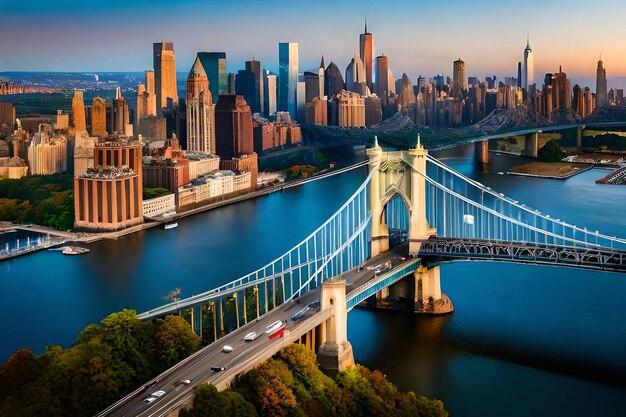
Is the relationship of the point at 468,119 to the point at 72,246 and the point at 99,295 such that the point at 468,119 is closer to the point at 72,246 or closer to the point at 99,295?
the point at 72,246

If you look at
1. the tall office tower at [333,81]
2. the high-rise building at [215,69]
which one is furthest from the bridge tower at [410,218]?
the tall office tower at [333,81]

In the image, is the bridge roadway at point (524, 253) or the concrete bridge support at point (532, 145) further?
the concrete bridge support at point (532, 145)

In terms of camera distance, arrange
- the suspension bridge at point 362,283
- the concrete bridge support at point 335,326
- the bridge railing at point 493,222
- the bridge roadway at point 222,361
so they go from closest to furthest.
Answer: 1. the bridge roadway at point 222,361
2. the suspension bridge at point 362,283
3. the concrete bridge support at point 335,326
4. the bridge railing at point 493,222

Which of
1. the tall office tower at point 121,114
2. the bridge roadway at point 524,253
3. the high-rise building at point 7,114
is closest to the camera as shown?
the bridge roadway at point 524,253

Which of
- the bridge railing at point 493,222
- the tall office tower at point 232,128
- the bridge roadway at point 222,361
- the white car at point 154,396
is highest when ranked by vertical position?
the tall office tower at point 232,128

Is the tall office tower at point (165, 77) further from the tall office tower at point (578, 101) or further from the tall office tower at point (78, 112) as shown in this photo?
the tall office tower at point (578, 101)

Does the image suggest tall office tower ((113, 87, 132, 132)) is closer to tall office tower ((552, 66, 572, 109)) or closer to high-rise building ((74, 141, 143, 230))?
high-rise building ((74, 141, 143, 230))
